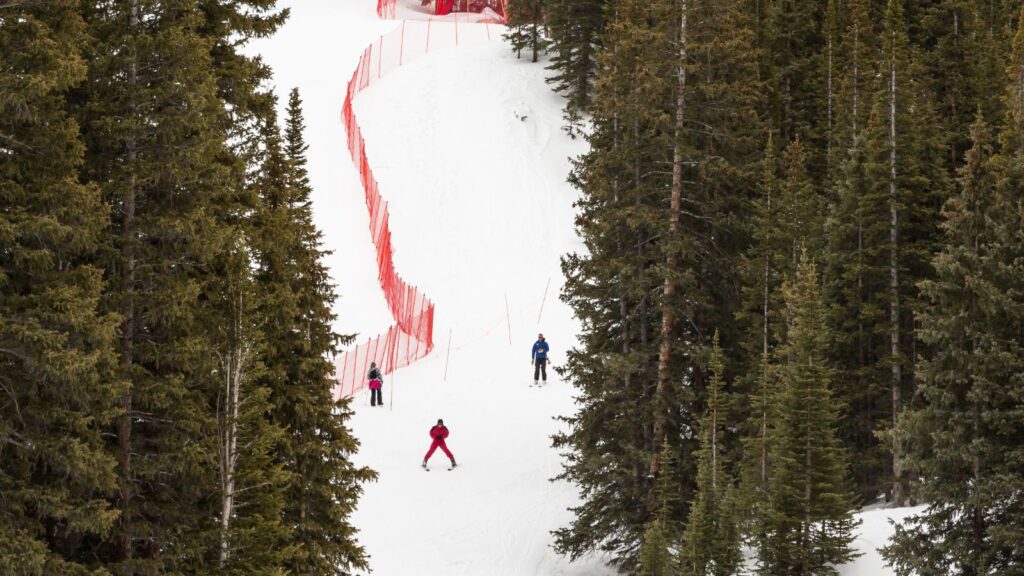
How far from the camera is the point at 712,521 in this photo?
19.9 metres

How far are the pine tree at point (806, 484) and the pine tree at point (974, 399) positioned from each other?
3.62 feet

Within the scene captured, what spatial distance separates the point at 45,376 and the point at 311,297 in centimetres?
623

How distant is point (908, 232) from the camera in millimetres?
25984

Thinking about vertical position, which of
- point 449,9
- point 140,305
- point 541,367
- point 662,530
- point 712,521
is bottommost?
point 662,530

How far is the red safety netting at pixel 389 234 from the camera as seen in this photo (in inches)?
1423

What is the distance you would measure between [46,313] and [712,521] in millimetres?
12348

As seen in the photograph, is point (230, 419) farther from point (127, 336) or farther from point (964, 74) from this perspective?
point (964, 74)

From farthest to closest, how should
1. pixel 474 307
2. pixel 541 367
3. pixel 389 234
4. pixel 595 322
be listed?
pixel 389 234
pixel 474 307
pixel 541 367
pixel 595 322

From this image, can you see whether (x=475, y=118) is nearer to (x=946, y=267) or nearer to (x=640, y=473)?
(x=640, y=473)

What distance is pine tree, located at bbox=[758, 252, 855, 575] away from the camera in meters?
18.2

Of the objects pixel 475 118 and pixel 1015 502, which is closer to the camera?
pixel 1015 502

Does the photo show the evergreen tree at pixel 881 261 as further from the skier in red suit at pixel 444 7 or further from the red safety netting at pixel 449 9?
the skier in red suit at pixel 444 7

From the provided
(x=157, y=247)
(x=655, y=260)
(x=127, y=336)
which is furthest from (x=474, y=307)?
(x=127, y=336)

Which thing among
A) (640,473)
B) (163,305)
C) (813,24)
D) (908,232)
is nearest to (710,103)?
(908,232)
